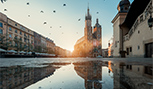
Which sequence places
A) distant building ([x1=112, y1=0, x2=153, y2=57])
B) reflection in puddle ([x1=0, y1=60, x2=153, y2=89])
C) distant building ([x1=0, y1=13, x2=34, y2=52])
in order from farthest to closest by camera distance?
distant building ([x1=0, y1=13, x2=34, y2=52]) < distant building ([x1=112, y1=0, x2=153, y2=57]) < reflection in puddle ([x1=0, y1=60, x2=153, y2=89])

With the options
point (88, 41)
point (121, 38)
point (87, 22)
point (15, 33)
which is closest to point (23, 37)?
point (15, 33)

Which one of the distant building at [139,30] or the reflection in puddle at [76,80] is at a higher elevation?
the distant building at [139,30]

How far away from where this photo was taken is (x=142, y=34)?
13422 millimetres

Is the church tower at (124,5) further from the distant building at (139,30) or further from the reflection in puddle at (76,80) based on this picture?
the reflection in puddle at (76,80)

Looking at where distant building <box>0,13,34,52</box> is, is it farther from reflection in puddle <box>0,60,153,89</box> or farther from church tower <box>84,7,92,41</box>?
church tower <box>84,7,92,41</box>

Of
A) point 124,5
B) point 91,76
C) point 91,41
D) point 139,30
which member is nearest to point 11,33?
point 124,5

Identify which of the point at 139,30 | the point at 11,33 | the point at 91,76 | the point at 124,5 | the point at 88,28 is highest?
the point at 88,28

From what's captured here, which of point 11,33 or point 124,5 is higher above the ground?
point 124,5

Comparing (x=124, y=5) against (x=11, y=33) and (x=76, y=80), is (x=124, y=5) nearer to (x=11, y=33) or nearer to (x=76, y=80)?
(x=76, y=80)

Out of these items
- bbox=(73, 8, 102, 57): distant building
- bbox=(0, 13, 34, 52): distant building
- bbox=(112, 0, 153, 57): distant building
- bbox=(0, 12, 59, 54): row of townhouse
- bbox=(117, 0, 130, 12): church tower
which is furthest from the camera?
bbox=(73, 8, 102, 57): distant building

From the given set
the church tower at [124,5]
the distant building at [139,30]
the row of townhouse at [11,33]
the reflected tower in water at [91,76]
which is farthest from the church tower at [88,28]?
the reflected tower in water at [91,76]

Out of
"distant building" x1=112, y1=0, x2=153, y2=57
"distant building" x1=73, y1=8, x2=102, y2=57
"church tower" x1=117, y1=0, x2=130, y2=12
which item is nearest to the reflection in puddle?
"distant building" x1=112, y1=0, x2=153, y2=57

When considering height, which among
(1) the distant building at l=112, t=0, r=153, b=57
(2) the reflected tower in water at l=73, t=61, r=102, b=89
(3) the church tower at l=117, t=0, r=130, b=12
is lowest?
(2) the reflected tower in water at l=73, t=61, r=102, b=89

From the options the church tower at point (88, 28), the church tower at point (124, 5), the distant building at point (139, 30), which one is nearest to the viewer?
the distant building at point (139, 30)
